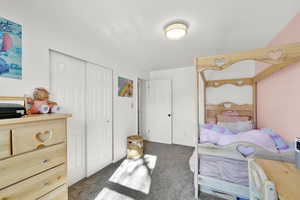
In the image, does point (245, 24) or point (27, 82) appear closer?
point (27, 82)

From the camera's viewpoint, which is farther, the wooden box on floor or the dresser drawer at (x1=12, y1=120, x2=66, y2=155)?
the wooden box on floor

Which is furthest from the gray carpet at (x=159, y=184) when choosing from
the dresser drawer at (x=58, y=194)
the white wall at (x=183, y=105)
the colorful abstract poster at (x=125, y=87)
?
the colorful abstract poster at (x=125, y=87)

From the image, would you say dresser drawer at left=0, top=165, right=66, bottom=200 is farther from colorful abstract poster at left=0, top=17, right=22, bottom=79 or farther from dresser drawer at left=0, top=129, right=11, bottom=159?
colorful abstract poster at left=0, top=17, right=22, bottom=79

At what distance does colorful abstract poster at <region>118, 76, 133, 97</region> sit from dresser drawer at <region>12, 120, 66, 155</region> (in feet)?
5.28

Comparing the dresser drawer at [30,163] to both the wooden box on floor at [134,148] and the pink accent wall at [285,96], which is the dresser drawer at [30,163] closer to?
the wooden box on floor at [134,148]

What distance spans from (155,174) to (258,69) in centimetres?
306

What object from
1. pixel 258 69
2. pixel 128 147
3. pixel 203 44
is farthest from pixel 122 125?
pixel 258 69

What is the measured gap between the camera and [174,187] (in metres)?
1.80

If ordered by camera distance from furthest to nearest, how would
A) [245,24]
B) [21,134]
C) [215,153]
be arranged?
1. [245,24]
2. [215,153]
3. [21,134]

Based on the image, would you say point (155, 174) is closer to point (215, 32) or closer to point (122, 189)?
point (122, 189)

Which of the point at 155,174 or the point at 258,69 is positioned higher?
the point at 258,69

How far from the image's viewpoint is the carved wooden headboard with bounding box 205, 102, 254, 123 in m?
2.71

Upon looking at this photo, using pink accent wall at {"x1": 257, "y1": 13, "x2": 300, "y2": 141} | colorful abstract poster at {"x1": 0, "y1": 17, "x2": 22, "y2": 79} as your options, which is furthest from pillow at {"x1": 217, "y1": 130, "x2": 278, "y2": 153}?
colorful abstract poster at {"x1": 0, "y1": 17, "x2": 22, "y2": 79}

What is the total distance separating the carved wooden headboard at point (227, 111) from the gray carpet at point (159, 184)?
1.23 m
